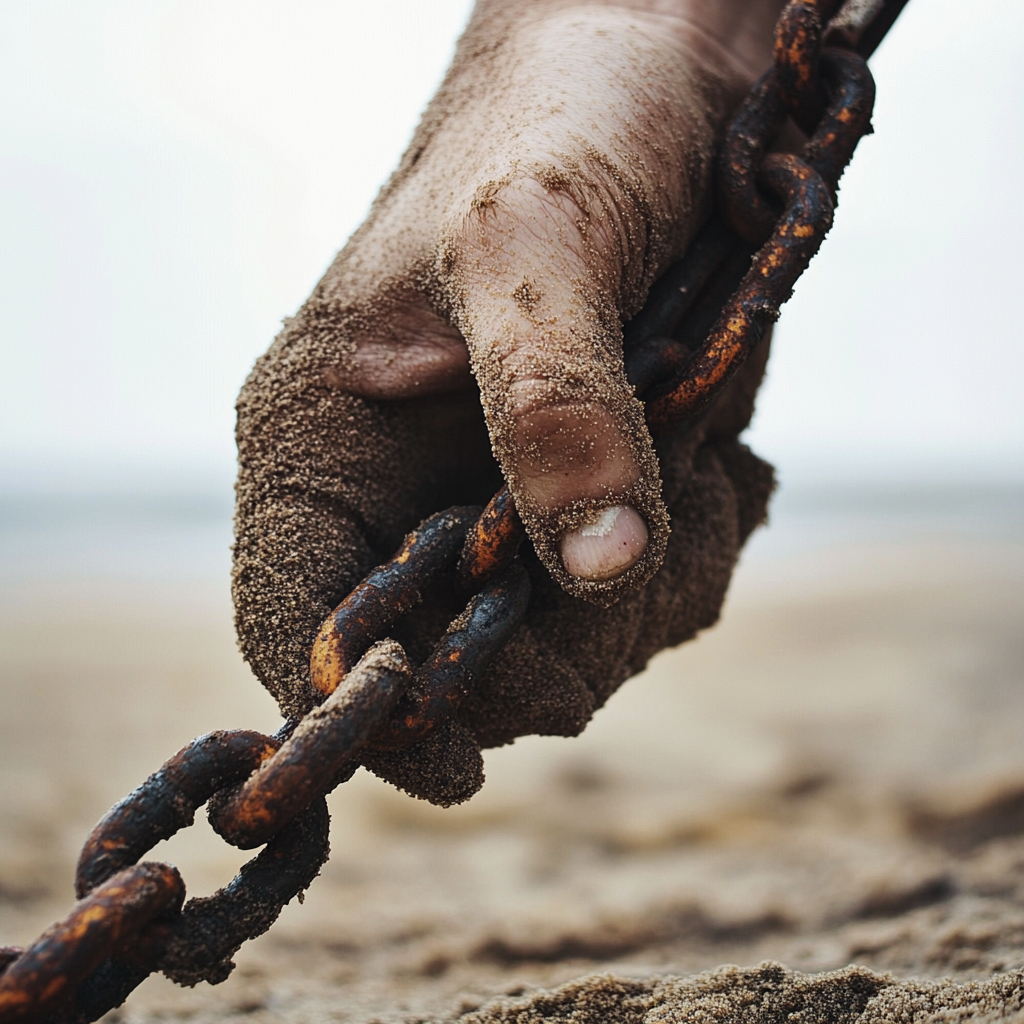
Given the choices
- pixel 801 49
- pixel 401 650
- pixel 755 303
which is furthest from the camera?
pixel 801 49

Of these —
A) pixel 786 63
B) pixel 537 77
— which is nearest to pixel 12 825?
pixel 537 77

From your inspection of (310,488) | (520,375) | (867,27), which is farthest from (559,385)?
(867,27)

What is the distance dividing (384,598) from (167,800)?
197 mm

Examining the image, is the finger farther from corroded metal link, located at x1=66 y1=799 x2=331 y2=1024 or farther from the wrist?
the wrist

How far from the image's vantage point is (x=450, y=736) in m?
0.75

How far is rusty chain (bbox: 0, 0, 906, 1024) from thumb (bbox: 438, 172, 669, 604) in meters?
0.06

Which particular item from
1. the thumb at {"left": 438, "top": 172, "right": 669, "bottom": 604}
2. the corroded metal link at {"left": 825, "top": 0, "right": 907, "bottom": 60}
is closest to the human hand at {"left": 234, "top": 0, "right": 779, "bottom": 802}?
the thumb at {"left": 438, "top": 172, "right": 669, "bottom": 604}

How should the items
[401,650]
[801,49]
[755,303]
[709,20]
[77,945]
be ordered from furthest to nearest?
[709,20] < [801,49] < [755,303] < [401,650] < [77,945]

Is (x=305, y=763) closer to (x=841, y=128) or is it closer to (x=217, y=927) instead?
(x=217, y=927)

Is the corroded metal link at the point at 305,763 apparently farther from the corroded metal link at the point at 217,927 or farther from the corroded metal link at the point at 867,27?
the corroded metal link at the point at 867,27

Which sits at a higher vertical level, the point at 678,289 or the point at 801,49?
the point at 801,49

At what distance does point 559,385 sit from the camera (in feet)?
2.16

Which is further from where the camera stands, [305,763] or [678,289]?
[678,289]

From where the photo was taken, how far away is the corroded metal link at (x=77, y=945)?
53cm
